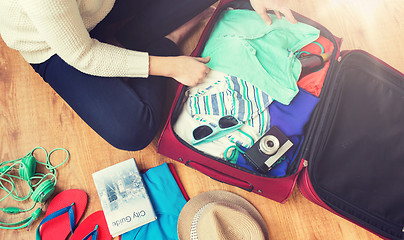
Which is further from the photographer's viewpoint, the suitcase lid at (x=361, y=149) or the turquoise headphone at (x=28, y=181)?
the turquoise headphone at (x=28, y=181)

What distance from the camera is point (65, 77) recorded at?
33.4 inches

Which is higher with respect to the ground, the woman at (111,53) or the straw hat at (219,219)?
the woman at (111,53)

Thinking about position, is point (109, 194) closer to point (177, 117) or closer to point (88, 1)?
point (177, 117)

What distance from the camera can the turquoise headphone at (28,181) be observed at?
3.07ft

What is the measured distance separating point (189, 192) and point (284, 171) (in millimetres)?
312

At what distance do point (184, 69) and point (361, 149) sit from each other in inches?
21.0

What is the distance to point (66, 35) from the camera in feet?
2.16

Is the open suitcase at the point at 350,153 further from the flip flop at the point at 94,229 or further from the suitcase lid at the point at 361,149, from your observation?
the flip flop at the point at 94,229

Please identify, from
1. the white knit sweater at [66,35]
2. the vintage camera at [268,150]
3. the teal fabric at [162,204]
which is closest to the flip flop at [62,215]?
the teal fabric at [162,204]

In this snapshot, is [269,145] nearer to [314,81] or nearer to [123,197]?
[314,81]

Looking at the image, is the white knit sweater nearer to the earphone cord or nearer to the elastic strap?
the earphone cord

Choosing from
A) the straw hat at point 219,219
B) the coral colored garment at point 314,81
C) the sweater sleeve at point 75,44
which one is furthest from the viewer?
the coral colored garment at point 314,81

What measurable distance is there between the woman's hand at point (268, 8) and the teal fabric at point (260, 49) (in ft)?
0.07

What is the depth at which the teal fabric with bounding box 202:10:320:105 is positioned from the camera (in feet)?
2.85
